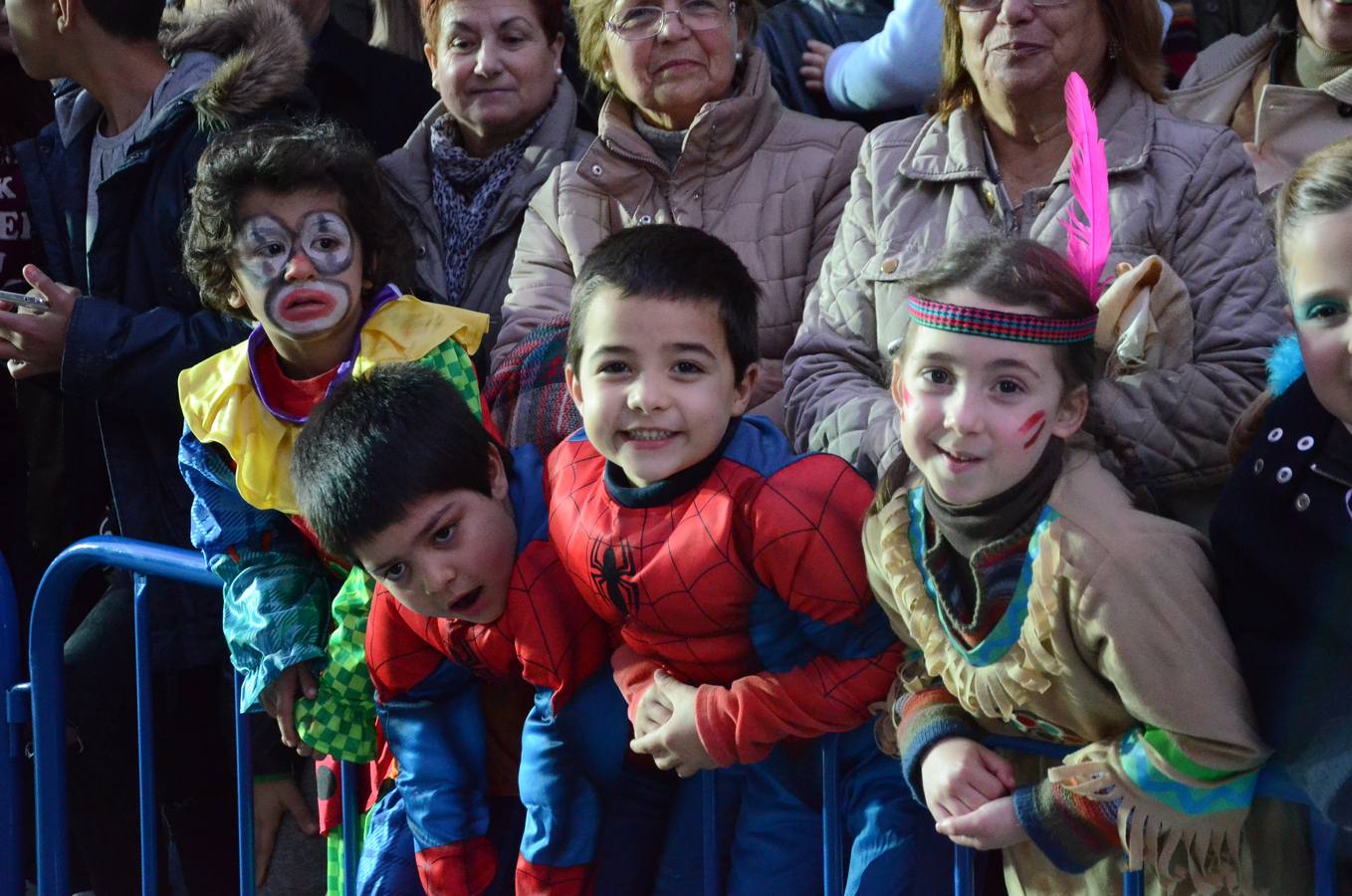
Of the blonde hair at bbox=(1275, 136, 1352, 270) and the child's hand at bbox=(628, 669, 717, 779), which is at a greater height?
the blonde hair at bbox=(1275, 136, 1352, 270)

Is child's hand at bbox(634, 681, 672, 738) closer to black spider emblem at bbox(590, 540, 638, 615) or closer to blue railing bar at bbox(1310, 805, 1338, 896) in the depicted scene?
black spider emblem at bbox(590, 540, 638, 615)

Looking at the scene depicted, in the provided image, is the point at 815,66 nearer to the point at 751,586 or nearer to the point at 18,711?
the point at 751,586

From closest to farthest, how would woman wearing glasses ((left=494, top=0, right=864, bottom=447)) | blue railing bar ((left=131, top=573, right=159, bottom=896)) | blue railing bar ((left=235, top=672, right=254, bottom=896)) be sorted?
blue railing bar ((left=235, top=672, right=254, bottom=896)) → blue railing bar ((left=131, top=573, right=159, bottom=896)) → woman wearing glasses ((left=494, top=0, right=864, bottom=447))

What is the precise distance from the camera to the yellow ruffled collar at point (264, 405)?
317cm

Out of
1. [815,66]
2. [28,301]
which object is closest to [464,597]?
[28,301]

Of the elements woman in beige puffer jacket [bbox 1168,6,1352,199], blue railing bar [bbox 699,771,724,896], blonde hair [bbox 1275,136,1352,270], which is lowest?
blue railing bar [bbox 699,771,724,896]

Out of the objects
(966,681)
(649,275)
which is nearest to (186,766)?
(649,275)

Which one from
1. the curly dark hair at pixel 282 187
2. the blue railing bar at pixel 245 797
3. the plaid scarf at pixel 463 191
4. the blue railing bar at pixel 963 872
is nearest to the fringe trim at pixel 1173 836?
the blue railing bar at pixel 963 872

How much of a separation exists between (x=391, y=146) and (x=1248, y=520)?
115 inches

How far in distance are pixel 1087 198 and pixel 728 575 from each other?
29.6 inches

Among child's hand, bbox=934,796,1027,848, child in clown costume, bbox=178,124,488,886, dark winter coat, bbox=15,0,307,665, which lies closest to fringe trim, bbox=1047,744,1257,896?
child's hand, bbox=934,796,1027,848

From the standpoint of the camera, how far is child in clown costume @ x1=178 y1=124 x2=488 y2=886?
3.11 m

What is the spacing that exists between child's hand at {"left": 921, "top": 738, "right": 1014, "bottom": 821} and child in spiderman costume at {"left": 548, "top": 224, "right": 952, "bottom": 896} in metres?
0.19

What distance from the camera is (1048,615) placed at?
214 centimetres
